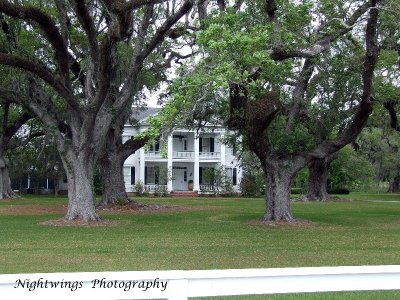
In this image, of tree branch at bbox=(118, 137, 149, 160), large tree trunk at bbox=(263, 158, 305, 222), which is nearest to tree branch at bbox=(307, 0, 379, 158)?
large tree trunk at bbox=(263, 158, 305, 222)

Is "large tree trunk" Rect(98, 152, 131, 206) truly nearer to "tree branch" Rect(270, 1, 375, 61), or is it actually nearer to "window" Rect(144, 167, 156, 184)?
"tree branch" Rect(270, 1, 375, 61)

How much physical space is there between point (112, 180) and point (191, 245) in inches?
693

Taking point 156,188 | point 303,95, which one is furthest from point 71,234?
point 156,188

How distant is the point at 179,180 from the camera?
59.7 m

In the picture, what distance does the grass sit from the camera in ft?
40.7

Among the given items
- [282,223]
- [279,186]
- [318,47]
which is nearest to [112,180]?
[279,186]

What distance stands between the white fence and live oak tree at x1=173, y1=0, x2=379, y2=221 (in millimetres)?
9676

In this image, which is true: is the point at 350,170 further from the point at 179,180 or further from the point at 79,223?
the point at 79,223

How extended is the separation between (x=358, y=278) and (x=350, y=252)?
8581mm

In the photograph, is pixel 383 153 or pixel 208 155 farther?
pixel 383 153

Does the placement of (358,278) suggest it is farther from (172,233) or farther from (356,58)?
(356,58)

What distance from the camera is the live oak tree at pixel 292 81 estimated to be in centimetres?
1783

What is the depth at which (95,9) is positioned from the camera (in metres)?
23.2

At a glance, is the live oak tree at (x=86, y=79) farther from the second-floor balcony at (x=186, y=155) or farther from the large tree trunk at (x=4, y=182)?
the second-floor balcony at (x=186, y=155)
